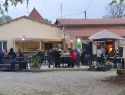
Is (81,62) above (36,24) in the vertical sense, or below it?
below

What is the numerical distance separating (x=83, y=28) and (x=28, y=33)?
6397 mm

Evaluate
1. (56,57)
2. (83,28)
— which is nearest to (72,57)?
(56,57)

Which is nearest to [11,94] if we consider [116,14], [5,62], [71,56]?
[5,62]

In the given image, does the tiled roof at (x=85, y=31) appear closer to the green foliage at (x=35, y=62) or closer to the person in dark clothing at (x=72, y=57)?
the person in dark clothing at (x=72, y=57)

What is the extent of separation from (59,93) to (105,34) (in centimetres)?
1977

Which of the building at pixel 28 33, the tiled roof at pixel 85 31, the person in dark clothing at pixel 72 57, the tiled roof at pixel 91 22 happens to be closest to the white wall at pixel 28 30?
the building at pixel 28 33

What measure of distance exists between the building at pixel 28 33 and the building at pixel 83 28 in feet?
4.12

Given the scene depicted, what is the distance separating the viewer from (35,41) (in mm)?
56156

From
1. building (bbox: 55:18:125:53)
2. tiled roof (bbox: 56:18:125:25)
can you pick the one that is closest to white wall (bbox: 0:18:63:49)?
building (bbox: 55:18:125:53)

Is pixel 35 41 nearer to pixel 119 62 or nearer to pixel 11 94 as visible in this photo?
pixel 119 62

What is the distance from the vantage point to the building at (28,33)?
2208 inches

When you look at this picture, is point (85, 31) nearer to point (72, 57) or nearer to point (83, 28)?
point (83, 28)

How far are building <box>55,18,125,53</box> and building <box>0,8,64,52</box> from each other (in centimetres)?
126

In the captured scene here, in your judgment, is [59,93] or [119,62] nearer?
[59,93]
